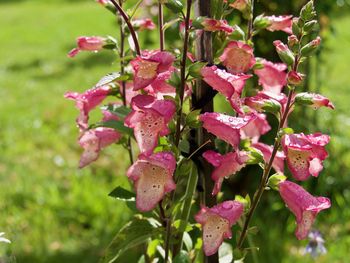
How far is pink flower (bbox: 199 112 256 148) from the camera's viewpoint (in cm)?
116

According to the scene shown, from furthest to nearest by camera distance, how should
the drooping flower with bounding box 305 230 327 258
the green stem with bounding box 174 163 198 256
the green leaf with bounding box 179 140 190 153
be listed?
the drooping flower with bounding box 305 230 327 258 < the green stem with bounding box 174 163 198 256 < the green leaf with bounding box 179 140 190 153

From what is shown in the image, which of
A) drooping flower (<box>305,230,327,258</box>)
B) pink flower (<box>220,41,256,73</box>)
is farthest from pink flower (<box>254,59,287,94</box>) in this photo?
drooping flower (<box>305,230,327,258</box>)

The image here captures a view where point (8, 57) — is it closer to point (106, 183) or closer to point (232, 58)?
point (106, 183)

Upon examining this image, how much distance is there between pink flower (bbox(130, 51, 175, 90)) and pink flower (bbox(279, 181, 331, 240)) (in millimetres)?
334

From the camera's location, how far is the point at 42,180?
3.45 metres

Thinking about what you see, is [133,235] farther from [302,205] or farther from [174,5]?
[174,5]

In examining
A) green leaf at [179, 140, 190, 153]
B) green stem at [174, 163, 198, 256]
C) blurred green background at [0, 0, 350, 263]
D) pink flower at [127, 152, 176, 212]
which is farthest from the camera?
blurred green background at [0, 0, 350, 263]

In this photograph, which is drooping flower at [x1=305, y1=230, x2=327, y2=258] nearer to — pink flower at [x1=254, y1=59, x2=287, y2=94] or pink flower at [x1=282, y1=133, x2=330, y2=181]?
pink flower at [x1=254, y1=59, x2=287, y2=94]

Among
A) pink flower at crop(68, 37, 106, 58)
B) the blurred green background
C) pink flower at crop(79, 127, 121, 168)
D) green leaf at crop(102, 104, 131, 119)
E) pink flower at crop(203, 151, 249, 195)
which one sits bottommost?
the blurred green background

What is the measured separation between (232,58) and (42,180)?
235 cm

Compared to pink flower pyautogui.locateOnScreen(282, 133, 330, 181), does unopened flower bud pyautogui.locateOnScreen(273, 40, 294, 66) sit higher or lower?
higher

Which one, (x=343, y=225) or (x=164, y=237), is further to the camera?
(x=343, y=225)

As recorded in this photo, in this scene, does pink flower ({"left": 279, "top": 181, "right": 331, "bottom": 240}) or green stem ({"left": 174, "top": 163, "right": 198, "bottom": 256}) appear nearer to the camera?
pink flower ({"left": 279, "top": 181, "right": 331, "bottom": 240})

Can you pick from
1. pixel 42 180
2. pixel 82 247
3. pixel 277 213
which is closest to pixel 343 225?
pixel 277 213
